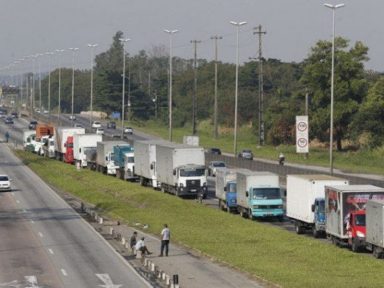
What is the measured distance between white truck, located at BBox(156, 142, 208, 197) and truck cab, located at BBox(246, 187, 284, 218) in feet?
49.1

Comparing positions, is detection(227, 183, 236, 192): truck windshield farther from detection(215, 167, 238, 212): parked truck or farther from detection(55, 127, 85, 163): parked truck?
detection(55, 127, 85, 163): parked truck

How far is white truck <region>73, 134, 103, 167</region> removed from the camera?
114000mm

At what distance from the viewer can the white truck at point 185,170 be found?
76625 mm

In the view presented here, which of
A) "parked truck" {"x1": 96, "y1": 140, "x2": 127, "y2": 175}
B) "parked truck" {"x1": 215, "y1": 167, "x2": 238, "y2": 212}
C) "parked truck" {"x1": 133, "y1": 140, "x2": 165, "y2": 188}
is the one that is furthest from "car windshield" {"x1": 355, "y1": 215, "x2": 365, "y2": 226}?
"parked truck" {"x1": 96, "y1": 140, "x2": 127, "y2": 175}

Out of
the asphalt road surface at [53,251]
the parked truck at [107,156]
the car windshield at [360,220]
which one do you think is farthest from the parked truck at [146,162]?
the car windshield at [360,220]

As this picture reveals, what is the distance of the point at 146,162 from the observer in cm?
8744

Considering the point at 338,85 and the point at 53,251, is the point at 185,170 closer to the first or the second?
the point at 53,251

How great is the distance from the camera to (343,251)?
4600cm

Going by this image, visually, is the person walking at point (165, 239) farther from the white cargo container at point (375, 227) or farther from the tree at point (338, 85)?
the tree at point (338, 85)

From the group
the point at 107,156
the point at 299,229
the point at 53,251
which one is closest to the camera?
the point at 53,251

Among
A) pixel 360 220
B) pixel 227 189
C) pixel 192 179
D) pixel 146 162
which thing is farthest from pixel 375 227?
pixel 146 162

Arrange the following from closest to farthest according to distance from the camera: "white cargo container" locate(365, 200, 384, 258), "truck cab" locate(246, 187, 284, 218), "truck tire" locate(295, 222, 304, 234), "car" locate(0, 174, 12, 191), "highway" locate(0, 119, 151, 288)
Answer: "highway" locate(0, 119, 151, 288) → "white cargo container" locate(365, 200, 384, 258) → "truck tire" locate(295, 222, 304, 234) → "truck cab" locate(246, 187, 284, 218) → "car" locate(0, 174, 12, 191)

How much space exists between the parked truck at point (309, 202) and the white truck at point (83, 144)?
5938 cm

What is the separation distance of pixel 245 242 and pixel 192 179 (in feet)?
87.0
